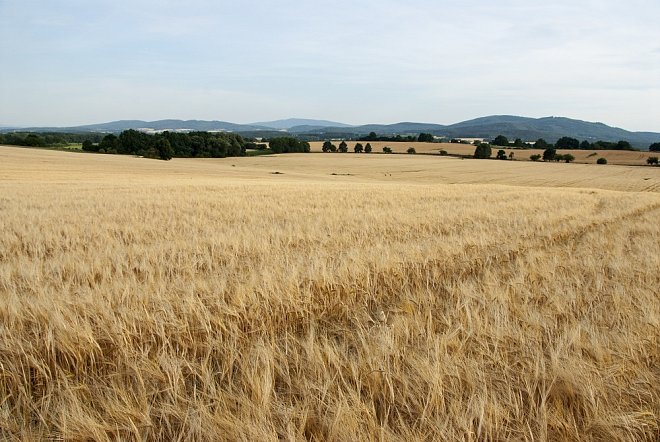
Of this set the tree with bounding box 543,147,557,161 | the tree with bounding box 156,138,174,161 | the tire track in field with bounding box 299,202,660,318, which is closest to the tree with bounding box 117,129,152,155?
the tree with bounding box 156,138,174,161

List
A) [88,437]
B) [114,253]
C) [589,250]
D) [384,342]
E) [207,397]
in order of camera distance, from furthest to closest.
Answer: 1. [589,250]
2. [114,253]
3. [384,342]
4. [207,397]
5. [88,437]

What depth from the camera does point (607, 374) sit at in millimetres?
2020

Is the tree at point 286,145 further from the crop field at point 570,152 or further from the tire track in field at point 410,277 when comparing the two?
the tire track in field at point 410,277

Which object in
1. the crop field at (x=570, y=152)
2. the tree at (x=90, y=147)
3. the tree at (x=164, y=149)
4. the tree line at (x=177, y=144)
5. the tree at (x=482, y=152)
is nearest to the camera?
the tree at (x=164, y=149)

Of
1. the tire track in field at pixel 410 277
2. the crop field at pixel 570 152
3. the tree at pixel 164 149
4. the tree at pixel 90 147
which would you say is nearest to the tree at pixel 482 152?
the crop field at pixel 570 152

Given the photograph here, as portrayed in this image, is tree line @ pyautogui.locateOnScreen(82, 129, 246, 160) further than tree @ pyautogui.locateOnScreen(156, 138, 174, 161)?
Yes

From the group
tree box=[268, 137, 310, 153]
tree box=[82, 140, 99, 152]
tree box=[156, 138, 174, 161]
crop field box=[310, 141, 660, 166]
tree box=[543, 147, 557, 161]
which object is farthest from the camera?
tree box=[268, 137, 310, 153]

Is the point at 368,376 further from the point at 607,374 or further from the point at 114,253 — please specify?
the point at 114,253

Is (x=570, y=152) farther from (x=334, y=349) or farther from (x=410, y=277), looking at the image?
(x=334, y=349)

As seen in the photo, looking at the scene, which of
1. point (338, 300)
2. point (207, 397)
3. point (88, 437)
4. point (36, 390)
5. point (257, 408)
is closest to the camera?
point (88, 437)

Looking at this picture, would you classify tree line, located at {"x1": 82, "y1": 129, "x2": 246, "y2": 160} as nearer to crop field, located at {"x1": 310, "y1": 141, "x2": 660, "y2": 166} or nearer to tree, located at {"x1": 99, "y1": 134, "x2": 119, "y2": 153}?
tree, located at {"x1": 99, "y1": 134, "x2": 119, "y2": 153}

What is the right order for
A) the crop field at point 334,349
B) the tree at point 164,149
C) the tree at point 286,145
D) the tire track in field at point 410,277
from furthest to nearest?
the tree at point 286,145 → the tree at point 164,149 → the tire track in field at point 410,277 → the crop field at point 334,349

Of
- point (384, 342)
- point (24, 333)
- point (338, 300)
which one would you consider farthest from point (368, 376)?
point (24, 333)

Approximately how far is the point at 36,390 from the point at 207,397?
101cm
